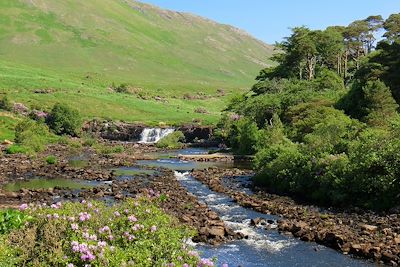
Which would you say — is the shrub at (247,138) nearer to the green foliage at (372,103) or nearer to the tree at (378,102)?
the green foliage at (372,103)

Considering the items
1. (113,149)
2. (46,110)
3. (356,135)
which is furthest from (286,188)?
(46,110)

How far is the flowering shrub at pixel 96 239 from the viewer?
11.0 m

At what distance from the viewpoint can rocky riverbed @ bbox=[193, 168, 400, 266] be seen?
20.6 metres

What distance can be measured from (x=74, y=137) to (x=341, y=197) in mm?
62486

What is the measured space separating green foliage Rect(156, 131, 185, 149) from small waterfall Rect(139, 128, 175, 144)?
522 centimetres

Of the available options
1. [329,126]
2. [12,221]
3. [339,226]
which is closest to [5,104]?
[329,126]

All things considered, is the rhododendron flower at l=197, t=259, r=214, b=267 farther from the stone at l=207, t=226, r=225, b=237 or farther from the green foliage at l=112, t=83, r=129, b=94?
the green foliage at l=112, t=83, r=129, b=94

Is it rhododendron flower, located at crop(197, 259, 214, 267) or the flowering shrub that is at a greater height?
the flowering shrub

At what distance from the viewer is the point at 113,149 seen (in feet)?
224

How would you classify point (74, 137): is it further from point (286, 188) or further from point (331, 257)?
point (331, 257)

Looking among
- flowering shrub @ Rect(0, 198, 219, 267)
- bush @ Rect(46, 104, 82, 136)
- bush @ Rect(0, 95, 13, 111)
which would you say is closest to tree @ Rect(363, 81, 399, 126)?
flowering shrub @ Rect(0, 198, 219, 267)

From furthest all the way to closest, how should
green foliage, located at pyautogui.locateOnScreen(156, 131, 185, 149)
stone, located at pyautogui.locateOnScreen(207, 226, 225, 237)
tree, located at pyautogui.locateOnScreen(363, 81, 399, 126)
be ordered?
green foliage, located at pyautogui.locateOnScreen(156, 131, 185, 149)
tree, located at pyautogui.locateOnScreen(363, 81, 399, 126)
stone, located at pyautogui.locateOnScreen(207, 226, 225, 237)

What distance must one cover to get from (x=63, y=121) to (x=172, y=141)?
62.4ft

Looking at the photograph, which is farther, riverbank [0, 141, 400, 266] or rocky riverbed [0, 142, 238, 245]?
rocky riverbed [0, 142, 238, 245]
